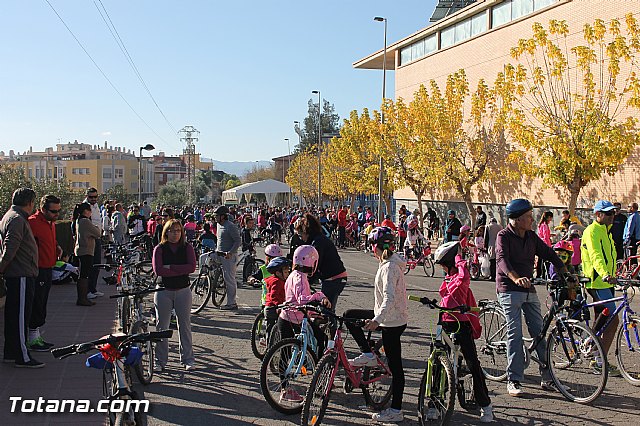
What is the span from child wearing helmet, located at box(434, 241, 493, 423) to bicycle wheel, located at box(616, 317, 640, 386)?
2.11m

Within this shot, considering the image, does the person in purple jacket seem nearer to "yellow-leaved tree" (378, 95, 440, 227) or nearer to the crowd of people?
the crowd of people

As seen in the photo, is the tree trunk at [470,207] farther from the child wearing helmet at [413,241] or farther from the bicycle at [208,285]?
the bicycle at [208,285]

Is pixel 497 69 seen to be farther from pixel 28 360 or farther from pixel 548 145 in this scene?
pixel 28 360

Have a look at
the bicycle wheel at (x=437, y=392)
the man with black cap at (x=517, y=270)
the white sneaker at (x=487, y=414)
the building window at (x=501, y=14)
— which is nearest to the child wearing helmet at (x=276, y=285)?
the man with black cap at (x=517, y=270)

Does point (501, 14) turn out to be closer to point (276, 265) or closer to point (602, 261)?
point (602, 261)

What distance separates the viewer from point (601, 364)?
23.4ft

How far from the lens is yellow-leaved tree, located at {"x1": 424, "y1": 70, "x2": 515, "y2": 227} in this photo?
31.8 meters

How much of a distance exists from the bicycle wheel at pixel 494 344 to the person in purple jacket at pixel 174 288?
11.0ft

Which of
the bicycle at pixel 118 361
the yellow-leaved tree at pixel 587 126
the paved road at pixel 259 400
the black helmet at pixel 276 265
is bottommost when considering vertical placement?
the paved road at pixel 259 400

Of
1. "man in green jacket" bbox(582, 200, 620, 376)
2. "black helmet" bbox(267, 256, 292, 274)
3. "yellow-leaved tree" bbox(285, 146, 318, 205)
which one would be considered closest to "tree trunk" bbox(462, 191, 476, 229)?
"man in green jacket" bbox(582, 200, 620, 376)

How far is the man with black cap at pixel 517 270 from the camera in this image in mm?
7441

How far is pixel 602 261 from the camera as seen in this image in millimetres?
8430

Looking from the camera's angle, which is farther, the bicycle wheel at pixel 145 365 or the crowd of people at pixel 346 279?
the bicycle wheel at pixel 145 365

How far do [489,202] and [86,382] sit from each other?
30827 mm
